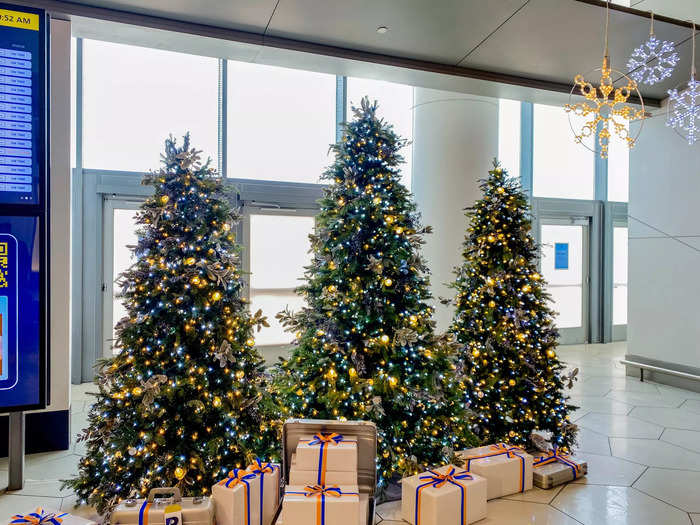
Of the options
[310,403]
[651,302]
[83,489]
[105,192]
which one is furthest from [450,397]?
[105,192]

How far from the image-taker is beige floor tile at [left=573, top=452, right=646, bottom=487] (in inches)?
132

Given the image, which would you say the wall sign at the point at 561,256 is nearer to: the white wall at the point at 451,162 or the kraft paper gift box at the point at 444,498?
the white wall at the point at 451,162

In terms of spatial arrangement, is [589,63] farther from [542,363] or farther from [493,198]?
[542,363]

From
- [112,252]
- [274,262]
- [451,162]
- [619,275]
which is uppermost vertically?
[451,162]

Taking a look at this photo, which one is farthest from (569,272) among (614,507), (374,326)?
(374,326)

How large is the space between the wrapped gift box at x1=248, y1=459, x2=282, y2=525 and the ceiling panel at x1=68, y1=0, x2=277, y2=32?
3224 mm

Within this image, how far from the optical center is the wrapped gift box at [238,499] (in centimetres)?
241

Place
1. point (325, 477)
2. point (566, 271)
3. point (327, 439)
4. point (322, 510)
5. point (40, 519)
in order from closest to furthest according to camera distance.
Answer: point (40, 519) < point (322, 510) < point (325, 477) < point (327, 439) < point (566, 271)

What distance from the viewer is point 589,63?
4531mm

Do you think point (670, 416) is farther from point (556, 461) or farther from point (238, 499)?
point (238, 499)

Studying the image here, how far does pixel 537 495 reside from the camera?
3.16 meters

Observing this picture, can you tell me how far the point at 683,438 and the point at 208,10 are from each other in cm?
543

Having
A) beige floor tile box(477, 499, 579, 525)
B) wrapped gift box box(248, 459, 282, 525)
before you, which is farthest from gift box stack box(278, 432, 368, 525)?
beige floor tile box(477, 499, 579, 525)

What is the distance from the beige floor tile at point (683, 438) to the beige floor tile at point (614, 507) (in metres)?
1.25
